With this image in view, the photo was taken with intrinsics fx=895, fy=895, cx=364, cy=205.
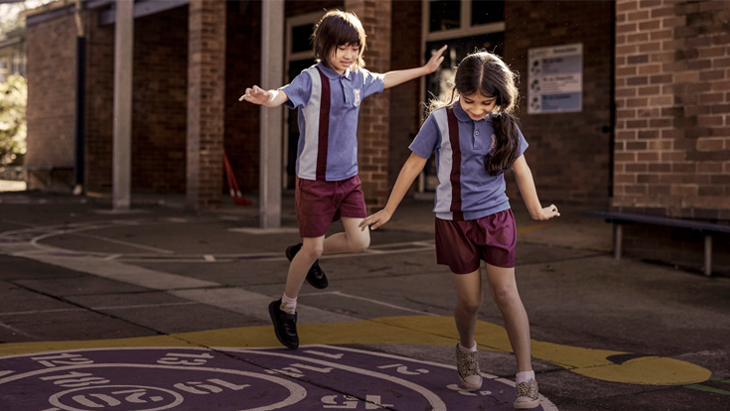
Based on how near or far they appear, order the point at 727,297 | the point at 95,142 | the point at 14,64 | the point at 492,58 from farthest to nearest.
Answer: the point at 14,64 < the point at 95,142 < the point at 727,297 < the point at 492,58

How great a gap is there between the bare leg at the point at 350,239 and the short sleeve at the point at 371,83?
74 cm

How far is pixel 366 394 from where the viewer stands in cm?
403

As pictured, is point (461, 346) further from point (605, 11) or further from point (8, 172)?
point (8, 172)

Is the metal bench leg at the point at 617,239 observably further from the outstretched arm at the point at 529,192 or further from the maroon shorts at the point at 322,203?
the outstretched arm at the point at 529,192

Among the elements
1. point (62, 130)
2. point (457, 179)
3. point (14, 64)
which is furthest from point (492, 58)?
point (14, 64)

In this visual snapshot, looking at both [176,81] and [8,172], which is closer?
[176,81]

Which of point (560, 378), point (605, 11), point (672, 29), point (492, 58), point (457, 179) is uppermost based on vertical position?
point (605, 11)

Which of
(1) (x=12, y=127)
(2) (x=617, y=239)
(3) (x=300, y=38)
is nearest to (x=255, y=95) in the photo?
(2) (x=617, y=239)

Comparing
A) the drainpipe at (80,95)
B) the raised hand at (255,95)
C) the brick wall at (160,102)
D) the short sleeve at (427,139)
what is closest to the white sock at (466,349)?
the short sleeve at (427,139)

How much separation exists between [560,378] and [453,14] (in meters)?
13.6

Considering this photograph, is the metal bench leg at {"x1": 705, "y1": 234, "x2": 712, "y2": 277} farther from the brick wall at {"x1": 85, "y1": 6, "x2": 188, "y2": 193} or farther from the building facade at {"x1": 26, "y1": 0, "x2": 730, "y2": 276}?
the brick wall at {"x1": 85, "y1": 6, "x2": 188, "y2": 193}

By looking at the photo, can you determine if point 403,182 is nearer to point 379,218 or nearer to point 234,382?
point 379,218

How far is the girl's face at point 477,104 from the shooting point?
3932mm

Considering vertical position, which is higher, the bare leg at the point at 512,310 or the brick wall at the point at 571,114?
the brick wall at the point at 571,114
